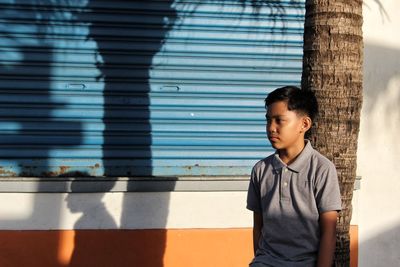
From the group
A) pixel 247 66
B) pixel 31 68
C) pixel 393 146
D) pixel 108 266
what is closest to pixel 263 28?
pixel 247 66

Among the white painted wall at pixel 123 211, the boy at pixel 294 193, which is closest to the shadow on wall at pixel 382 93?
the white painted wall at pixel 123 211

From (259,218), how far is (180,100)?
119 inches

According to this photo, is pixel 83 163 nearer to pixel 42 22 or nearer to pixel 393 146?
pixel 42 22

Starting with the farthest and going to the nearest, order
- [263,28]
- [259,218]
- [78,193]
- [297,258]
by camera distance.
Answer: [263,28]
[78,193]
[259,218]
[297,258]

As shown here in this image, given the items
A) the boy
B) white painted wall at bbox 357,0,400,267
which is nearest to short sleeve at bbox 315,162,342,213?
the boy

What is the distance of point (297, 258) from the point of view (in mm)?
3312

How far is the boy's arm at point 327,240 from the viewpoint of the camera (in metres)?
3.27

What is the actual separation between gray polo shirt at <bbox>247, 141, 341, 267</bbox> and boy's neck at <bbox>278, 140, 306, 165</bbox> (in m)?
0.04

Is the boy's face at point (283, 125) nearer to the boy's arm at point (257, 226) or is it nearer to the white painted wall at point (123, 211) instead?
the boy's arm at point (257, 226)

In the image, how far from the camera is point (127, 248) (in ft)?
20.4

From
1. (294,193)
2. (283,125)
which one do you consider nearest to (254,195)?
(294,193)

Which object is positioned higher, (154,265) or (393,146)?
(393,146)

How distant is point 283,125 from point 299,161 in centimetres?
19

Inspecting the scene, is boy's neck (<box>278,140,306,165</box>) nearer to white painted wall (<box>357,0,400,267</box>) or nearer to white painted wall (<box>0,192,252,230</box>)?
white painted wall (<box>0,192,252,230</box>)
